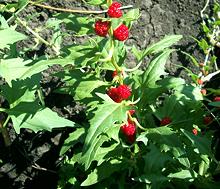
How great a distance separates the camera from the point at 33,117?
72.7 inches

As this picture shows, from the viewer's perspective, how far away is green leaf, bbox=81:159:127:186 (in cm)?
192

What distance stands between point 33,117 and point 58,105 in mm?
761

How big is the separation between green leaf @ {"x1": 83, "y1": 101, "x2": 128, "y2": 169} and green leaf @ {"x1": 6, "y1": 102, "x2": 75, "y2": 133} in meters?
0.27

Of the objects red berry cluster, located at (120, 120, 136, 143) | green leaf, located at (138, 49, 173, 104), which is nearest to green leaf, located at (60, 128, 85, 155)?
red berry cluster, located at (120, 120, 136, 143)

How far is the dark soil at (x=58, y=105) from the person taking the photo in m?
2.60

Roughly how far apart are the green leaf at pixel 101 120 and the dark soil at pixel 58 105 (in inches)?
38.4

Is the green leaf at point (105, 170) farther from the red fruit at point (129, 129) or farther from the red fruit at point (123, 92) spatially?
the red fruit at point (123, 92)

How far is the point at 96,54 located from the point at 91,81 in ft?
0.75

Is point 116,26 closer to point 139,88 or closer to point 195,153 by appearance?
point 139,88

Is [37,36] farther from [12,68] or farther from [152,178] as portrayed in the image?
[152,178]

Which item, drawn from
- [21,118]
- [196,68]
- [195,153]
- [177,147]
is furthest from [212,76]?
[21,118]

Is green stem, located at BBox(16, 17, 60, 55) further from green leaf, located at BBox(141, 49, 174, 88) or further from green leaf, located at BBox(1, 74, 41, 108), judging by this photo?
green leaf, located at BBox(141, 49, 174, 88)

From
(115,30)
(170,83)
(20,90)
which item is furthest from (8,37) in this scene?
(170,83)

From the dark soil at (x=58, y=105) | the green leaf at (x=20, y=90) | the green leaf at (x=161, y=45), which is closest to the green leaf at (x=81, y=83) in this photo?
the green leaf at (x=20, y=90)
